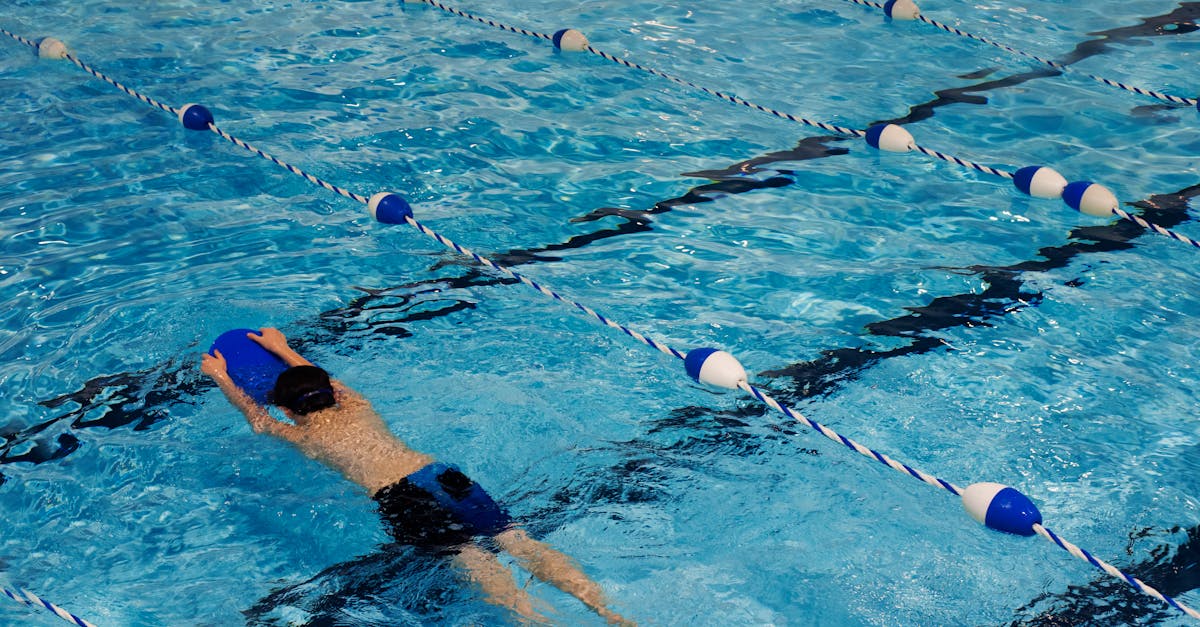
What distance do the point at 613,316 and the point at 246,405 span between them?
121 cm

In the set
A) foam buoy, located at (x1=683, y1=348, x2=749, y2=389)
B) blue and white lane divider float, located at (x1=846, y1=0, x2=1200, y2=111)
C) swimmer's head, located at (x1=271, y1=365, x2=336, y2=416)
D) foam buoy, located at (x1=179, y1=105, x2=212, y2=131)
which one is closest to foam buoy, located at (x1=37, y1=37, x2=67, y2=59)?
foam buoy, located at (x1=179, y1=105, x2=212, y2=131)

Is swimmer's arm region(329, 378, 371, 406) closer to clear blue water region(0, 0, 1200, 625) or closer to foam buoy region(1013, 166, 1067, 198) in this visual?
clear blue water region(0, 0, 1200, 625)

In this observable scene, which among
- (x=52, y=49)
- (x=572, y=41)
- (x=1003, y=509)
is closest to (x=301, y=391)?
(x=1003, y=509)

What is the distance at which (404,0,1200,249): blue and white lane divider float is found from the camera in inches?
164

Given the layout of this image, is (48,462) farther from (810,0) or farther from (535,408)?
(810,0)

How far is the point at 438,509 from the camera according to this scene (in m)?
2.67

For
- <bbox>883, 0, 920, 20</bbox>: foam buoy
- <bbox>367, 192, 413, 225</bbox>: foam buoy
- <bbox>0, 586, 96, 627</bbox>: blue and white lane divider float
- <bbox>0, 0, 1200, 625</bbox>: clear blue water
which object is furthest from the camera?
<bbox>883, 0, 920, 20</bbox>: foam buoy

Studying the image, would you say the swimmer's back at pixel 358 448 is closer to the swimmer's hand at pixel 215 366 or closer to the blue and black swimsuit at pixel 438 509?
the blue and black swimsuit at pixel 438 509

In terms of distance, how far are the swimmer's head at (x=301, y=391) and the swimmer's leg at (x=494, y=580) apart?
0.61m

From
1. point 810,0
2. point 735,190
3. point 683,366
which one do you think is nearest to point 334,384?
point 683,366

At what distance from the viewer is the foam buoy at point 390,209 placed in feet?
13.3

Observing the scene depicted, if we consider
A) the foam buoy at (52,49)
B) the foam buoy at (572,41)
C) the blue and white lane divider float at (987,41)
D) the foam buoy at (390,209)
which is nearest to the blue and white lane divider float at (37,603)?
the foam buoy at (390,209)

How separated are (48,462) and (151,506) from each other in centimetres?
39

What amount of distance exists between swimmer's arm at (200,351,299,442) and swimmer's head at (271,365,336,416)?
70 mm
